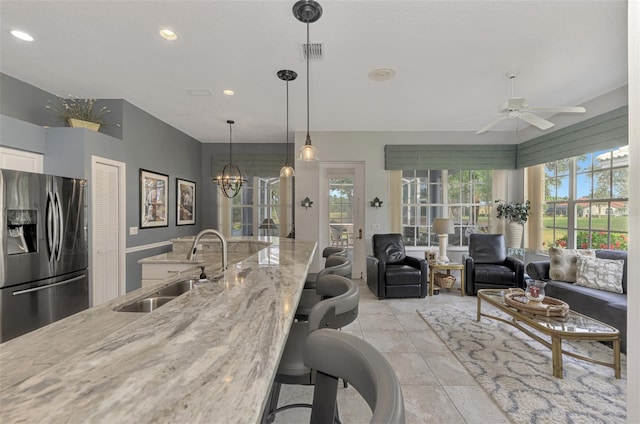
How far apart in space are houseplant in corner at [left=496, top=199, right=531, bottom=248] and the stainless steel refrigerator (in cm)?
612

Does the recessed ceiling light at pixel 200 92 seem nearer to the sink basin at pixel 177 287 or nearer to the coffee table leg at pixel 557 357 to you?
the sink basin at pixel 177 287

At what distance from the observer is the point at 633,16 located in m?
0.70

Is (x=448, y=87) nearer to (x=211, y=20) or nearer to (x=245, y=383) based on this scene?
(x=211, y=20)

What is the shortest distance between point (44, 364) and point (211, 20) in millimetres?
2354

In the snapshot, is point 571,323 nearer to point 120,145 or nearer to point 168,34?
point 168,34

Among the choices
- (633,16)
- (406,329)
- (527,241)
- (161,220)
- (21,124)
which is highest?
(21,124)

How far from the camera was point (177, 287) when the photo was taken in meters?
1.74

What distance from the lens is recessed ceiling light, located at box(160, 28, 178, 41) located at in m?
2.30

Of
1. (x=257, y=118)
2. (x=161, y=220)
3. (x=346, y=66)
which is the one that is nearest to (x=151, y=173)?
(x=161, y=220)

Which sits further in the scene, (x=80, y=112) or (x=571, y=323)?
(x=80, y=112)

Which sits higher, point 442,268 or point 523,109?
point 523,109

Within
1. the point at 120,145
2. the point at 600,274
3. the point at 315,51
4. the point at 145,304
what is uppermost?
the point at 315,51

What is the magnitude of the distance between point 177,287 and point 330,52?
2346mm

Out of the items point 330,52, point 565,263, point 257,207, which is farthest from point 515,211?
point 257,207
